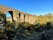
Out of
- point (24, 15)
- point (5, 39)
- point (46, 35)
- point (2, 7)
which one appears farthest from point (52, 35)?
point (24, 15)

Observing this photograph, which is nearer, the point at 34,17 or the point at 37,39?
the point at 37,39

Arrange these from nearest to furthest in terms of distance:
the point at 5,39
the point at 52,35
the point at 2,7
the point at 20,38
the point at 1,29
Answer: the point at 52,35
the point at 20,38
the point at 5,39
the point at 1,29
the point at 2,7

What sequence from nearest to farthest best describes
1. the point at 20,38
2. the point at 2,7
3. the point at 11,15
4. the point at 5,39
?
the point at 20,38, the point at 5,39, the point at 2,7, the point at 11,15

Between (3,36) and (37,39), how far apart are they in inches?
133

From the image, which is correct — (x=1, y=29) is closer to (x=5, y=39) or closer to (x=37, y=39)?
(x=5, y=39)

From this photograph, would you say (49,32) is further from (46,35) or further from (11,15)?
(11,15)

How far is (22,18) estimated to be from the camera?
23.6 metres

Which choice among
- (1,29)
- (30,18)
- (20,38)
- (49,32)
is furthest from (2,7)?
(49,32)

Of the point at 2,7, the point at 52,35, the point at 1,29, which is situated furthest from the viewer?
the point at 2,7

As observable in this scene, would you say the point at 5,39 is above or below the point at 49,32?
below

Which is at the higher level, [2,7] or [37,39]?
[2,7]

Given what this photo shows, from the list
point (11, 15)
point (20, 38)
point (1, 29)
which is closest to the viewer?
point (20, 38)

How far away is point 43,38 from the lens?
5.70m

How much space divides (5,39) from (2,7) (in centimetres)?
1067
